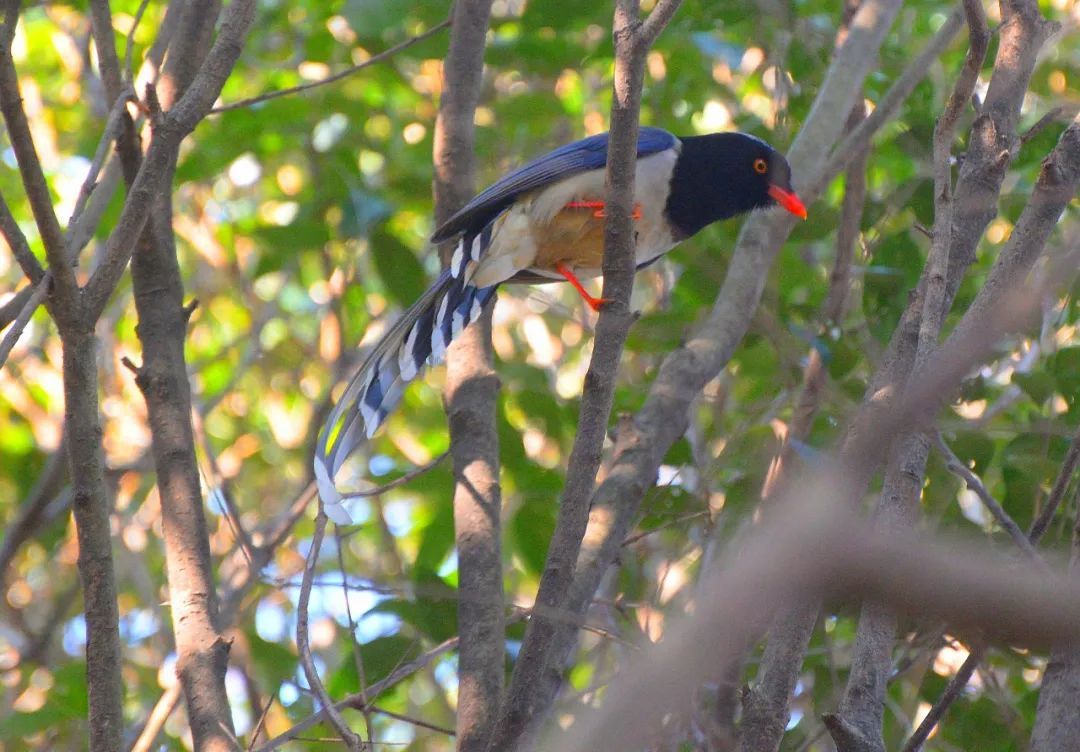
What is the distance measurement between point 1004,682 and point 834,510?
13.9 ft

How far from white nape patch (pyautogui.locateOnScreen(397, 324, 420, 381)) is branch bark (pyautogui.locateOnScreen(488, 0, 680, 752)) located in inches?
40.4

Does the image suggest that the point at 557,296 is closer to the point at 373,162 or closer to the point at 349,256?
the point at 373,162

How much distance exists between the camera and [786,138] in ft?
16.5

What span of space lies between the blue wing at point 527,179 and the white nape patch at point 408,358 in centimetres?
31

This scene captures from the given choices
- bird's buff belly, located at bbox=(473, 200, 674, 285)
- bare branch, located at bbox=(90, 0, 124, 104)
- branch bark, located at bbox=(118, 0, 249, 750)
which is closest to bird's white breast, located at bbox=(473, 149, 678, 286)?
bird's buff belly, located at bbox=(473, 200, 674, 285)

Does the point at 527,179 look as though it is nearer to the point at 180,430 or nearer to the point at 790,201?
the point at 790,201

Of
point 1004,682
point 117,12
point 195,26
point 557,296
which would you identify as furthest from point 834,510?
point 557,296

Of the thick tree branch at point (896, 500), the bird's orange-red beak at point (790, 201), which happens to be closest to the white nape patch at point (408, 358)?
the bird's orange-red beak at point (790, 201)

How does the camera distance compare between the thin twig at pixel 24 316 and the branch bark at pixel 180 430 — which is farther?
the branch bark at pixel 180 430

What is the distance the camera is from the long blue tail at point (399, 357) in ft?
11.5

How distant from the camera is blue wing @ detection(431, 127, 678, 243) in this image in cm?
→ 400

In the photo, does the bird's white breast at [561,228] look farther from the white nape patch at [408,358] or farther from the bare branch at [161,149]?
the bare branch at [161,149]

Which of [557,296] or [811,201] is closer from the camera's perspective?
[811,201]

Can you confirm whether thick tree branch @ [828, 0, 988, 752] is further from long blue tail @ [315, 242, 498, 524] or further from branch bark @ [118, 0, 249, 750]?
long blue tail @ [315, 242, 498, 524]
